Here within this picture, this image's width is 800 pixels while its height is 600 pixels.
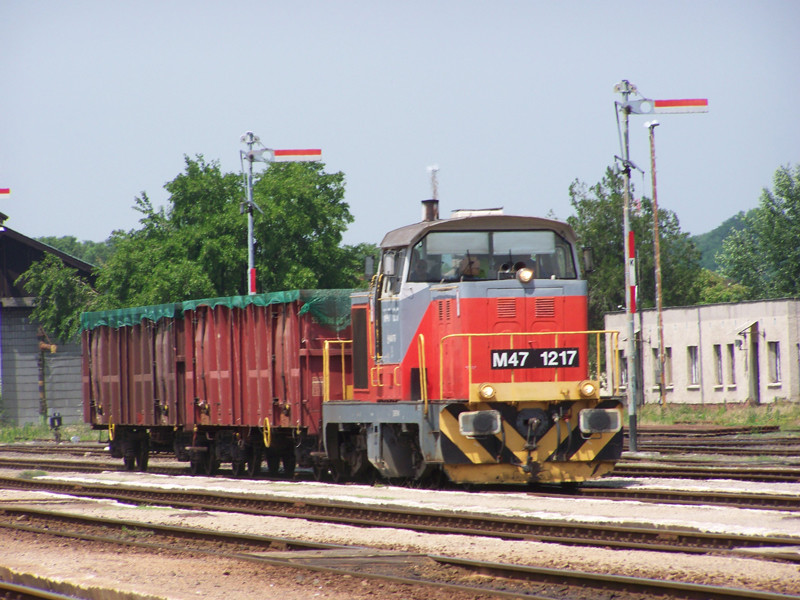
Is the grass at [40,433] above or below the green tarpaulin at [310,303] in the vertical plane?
below

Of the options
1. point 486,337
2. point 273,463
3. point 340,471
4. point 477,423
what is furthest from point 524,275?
point 273,463

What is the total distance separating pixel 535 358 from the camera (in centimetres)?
1509

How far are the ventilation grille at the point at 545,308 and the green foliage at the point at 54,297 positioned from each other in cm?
3563

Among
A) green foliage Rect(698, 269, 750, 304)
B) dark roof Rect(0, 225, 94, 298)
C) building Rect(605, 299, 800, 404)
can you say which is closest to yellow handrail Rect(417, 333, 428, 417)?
building Rect(605, 299, 800, 404)

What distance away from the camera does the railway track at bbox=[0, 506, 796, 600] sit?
7.98 m

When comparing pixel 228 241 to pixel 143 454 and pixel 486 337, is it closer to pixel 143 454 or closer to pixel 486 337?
pixel 143 454

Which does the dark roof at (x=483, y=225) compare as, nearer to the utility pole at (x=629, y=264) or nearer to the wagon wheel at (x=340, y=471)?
the wagon wheel at (x=340, y=471)

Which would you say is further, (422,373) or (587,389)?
(422,373)

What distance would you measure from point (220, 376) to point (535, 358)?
765 centimetres

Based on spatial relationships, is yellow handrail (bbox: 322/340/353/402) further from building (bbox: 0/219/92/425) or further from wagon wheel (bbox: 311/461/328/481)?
building (bbox: 0/219/92/425)

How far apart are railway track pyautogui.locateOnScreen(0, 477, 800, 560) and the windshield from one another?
335cm

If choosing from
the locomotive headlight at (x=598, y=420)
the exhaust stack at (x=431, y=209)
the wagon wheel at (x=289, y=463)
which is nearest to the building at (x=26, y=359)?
the wagon wheel at (x=289, y=463)

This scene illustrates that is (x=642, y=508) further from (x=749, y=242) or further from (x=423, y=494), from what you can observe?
(x=749, y=242)

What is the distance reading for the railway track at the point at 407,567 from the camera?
7.98 metres
